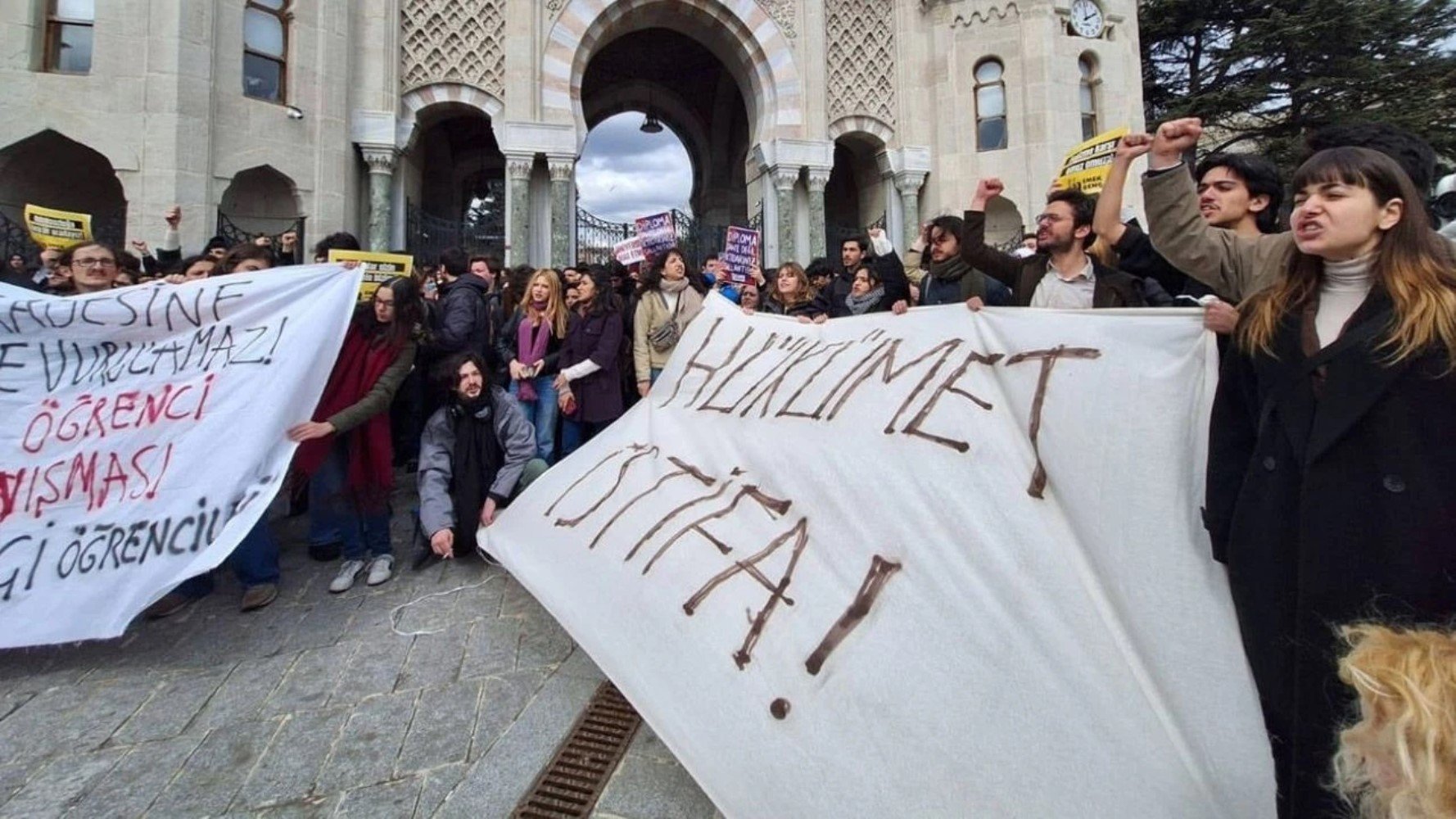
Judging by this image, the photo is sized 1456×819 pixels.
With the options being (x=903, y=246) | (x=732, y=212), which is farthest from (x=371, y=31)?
(x=903, y=246)

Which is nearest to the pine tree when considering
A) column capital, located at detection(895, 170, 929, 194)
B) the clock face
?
the clock face

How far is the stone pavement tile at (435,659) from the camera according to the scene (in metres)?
2.93

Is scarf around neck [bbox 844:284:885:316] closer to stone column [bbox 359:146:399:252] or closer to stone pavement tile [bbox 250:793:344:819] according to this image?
stone pavement tile [bbox 250:793:344:819]

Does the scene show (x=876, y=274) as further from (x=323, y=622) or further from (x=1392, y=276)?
(x=323, y=622)

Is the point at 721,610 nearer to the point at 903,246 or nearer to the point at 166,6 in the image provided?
the point at 166,6

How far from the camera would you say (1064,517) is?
6.35ft

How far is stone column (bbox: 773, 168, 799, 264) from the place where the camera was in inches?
526

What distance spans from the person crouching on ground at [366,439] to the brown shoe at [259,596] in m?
0.34

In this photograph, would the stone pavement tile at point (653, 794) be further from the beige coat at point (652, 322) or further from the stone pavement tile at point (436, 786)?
the beige coat at point (652, 322)

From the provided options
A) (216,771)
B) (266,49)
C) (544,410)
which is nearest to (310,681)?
(216,771)

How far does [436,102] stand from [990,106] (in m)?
11.4

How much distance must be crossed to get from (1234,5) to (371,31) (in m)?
23.4

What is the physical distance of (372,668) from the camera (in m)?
3.04

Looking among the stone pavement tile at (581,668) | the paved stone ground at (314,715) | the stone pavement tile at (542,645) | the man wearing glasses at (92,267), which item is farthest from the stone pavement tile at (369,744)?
the man wearing glasses at (92,267)
